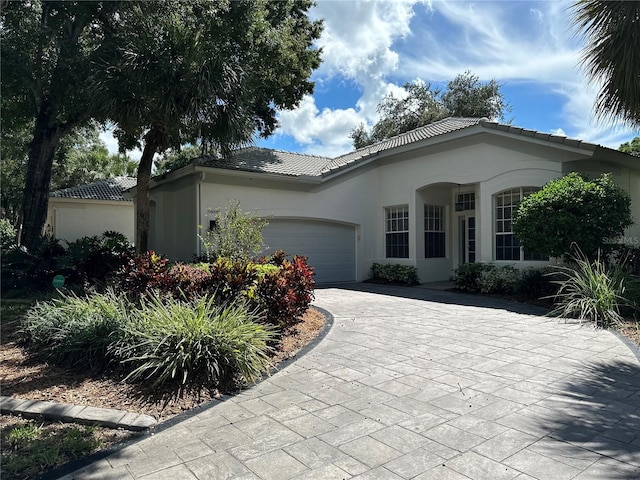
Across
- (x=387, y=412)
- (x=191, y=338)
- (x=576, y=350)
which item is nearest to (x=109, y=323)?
(x=191, y=338)

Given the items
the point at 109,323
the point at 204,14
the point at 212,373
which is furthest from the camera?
the point at 204,14

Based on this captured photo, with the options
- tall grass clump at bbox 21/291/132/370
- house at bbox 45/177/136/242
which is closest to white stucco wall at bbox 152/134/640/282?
tall grass clump at bbox 21/291/132/370

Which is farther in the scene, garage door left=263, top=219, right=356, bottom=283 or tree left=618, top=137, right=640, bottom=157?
tree left=618, top=137, right=640, bottom=157

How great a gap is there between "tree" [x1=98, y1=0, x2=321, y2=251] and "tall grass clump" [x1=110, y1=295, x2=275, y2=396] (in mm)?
6868

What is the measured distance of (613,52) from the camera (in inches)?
294

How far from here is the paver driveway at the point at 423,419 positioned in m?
3.26

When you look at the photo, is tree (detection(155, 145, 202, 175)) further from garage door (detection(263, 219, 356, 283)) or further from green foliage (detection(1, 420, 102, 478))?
green foliage (detection(1, 420, 102, 478))

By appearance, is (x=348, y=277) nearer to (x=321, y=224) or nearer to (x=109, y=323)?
(x=321, y=224)

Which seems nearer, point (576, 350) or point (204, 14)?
point (576, 350)

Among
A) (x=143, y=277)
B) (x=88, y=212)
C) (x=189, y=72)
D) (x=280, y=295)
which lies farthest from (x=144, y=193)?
(x=88, y=212)

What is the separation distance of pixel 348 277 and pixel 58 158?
17324 mm

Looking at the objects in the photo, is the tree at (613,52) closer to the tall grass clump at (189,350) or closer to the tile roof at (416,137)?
the tile roof at (416,137)

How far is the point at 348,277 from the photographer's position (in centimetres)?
1672

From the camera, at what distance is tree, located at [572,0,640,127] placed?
723cm
